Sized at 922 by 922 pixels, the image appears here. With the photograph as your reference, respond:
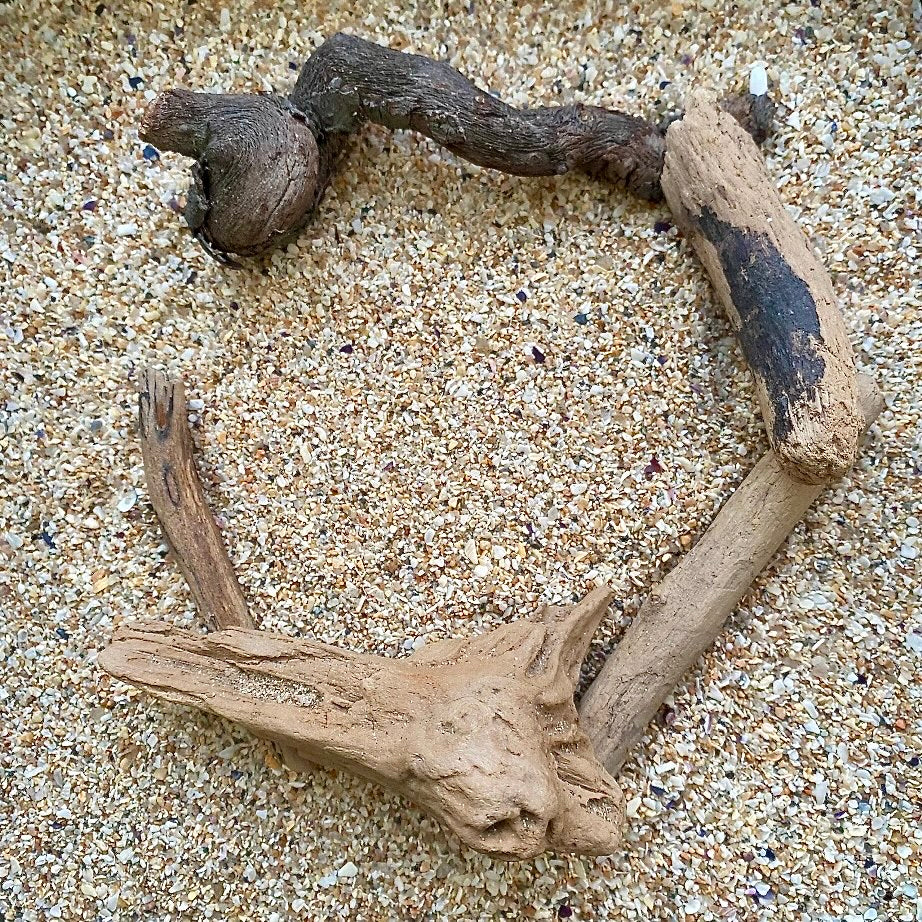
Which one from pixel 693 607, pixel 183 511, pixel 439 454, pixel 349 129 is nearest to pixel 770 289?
pixel 693 607

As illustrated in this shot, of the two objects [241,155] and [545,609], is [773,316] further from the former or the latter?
[241,155]

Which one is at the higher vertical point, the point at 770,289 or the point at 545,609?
the point at 770,289

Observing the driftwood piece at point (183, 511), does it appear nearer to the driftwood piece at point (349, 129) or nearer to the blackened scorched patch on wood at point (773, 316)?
the driftwood piece at point (349, 129)

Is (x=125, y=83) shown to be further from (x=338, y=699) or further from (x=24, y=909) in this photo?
(x=24, y=909)

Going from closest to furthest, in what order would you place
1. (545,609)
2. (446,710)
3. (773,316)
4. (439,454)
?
(446,710) < (773,316) < (545,609) < (439,454)

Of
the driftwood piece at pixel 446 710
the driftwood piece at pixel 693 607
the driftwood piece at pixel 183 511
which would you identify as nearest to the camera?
the driftwood piece at pixel 446 710

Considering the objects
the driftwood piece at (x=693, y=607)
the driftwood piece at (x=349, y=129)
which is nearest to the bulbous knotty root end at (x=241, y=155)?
the driftwood piece at (x=349, y=129)
